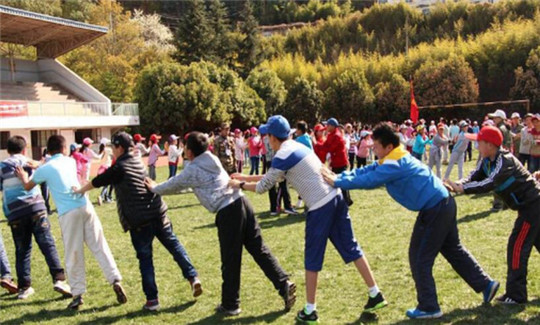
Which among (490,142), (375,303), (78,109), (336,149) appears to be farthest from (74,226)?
(78,109)

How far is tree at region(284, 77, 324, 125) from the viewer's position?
4419 centimetres

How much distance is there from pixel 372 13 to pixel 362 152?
48.5 meters

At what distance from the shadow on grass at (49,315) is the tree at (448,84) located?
1514 inches

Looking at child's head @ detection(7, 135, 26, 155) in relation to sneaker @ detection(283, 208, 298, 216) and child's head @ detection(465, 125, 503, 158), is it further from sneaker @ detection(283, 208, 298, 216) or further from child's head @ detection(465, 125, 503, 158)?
sneaker @ detection(283, 208, 298, 216)

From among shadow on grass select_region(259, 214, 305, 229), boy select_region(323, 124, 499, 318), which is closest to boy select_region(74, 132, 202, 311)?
boy select_region(323, 124, 499, 318)

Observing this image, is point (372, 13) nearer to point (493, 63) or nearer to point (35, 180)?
point (493, 63)

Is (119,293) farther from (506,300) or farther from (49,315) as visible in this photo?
(506,300)

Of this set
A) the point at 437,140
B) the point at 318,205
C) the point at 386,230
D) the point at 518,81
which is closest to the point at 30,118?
the point at 437,140

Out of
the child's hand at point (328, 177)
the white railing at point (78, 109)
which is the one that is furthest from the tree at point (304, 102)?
the child's hand at point (328, 177)

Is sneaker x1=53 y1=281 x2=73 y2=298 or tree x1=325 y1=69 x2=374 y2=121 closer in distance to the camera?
sneaker x1=53 y1=281 x2=73 y2=298

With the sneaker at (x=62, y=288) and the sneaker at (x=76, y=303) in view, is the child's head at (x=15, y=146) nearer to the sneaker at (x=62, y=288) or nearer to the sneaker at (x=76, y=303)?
the sneaker at (x=62, y=288)

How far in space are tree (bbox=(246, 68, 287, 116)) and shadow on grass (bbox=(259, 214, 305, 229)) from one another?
33.6 meters

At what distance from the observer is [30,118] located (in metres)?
29.2

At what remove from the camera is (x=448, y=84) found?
4006 centimetres
